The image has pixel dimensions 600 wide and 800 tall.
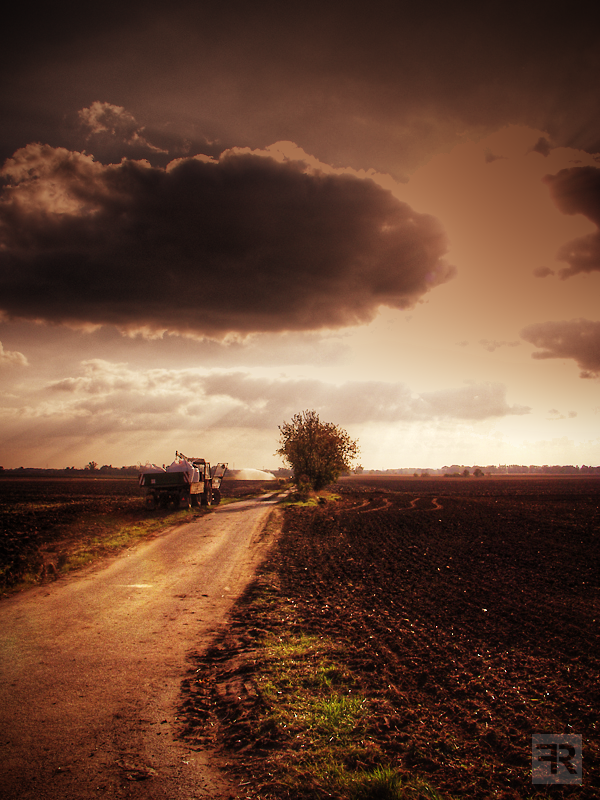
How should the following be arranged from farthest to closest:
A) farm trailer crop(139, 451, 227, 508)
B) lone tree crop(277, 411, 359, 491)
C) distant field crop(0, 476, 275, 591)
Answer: lone tree crop(277, 411, 359, 491) → farm trailer crop(139, 451, 227, 508) → distant field crop(0, 476, 275, 591)

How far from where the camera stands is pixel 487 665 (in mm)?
7094

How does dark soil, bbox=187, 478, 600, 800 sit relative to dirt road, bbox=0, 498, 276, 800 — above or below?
below

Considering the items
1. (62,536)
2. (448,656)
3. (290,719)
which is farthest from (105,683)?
(62,536)

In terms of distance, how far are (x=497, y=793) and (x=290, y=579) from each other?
8768 mm

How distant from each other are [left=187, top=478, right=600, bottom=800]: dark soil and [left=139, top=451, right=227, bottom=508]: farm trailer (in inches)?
675

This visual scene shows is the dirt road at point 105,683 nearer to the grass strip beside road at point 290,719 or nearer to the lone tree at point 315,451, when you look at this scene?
the grass strip beside road at point 290,719

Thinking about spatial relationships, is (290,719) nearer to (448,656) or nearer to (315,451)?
(448,656)

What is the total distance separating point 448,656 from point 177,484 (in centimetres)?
2644

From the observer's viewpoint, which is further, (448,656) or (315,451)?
(315,451)

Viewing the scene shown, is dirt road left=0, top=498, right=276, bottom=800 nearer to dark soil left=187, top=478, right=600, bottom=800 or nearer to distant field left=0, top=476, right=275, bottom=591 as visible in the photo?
dark soil left=187, top=478, right=600, bottom=800

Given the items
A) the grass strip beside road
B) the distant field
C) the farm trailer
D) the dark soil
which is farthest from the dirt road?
the farm trailer

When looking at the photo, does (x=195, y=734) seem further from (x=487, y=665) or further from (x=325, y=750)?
(x=487, y=665)

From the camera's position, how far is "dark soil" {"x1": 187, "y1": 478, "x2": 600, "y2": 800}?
4.81m

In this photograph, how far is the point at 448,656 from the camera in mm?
7398
